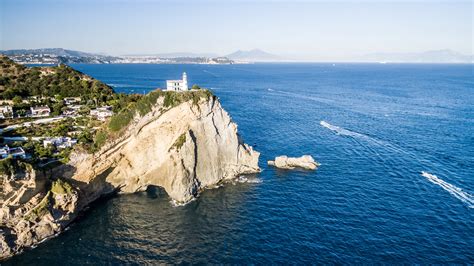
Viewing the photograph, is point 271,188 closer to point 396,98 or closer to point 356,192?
point 356,192

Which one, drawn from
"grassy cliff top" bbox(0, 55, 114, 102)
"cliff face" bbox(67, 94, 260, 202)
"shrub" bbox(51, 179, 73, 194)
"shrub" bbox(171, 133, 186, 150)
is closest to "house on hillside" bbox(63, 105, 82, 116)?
"grassy cliff top" bbox(0, 55, 114, 102)

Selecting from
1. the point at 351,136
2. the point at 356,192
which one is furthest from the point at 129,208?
the point at 351,136

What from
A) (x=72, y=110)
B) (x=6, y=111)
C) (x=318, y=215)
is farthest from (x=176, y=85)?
(x=318, y=215)

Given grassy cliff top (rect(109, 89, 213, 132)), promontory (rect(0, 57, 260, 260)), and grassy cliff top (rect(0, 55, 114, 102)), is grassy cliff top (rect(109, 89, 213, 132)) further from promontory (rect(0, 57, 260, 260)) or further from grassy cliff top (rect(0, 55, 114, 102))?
grassy cliff top (rect(0, 55, 114, 102))

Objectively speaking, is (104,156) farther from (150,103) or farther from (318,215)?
(318,215)

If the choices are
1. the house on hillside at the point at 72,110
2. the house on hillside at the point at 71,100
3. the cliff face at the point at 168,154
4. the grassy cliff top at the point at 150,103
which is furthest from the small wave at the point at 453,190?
the house on hillside at the point at 71,100
